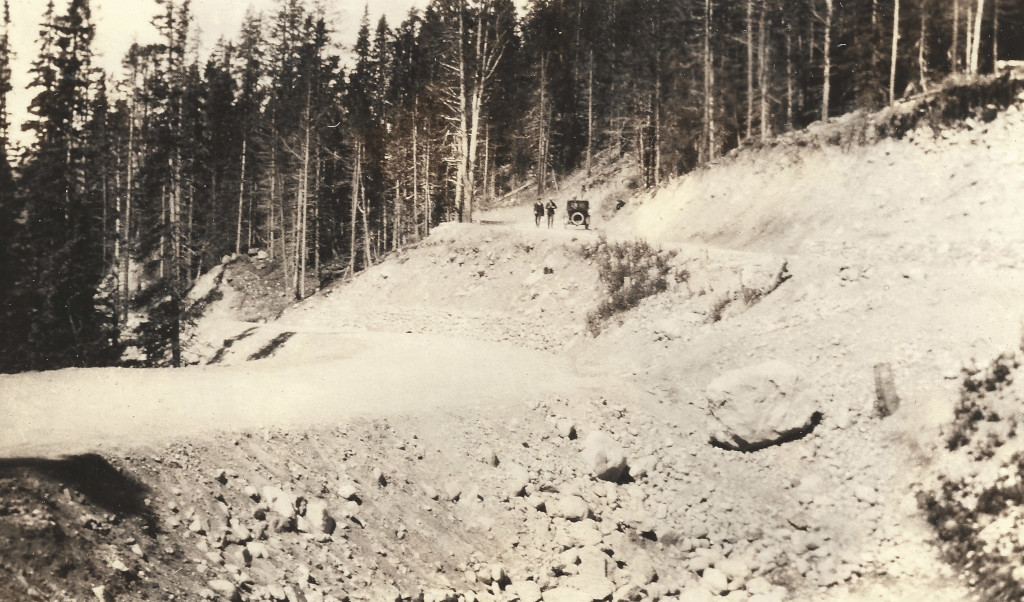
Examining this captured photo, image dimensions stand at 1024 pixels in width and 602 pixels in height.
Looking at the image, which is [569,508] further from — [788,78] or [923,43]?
[788,78]

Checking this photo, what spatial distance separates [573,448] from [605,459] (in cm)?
80

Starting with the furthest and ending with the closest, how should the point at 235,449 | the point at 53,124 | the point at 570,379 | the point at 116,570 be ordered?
the point at 53,124
the point at 570,379
the point at 235,449
the point at 116,570

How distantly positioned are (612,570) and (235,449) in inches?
229

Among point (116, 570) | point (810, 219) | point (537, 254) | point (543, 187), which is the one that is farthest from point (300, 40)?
point (116, 570)

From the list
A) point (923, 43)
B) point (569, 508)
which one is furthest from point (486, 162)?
point (569, 508)

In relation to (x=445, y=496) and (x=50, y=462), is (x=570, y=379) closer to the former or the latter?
(x=445, y=496)

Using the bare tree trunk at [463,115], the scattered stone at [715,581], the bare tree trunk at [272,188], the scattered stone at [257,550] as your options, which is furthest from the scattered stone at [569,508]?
the bare tree trunk at [272,188]

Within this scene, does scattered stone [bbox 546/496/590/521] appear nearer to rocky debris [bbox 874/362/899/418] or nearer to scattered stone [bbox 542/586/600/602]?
scattered stone [bbox 542/586/600/602]

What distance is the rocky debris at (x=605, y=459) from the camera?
12.8 meters

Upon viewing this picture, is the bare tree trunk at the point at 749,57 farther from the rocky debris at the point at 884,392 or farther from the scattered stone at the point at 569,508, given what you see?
the scattered stone at the point at 569,508

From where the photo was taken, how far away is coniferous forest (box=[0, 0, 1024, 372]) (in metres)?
24.8

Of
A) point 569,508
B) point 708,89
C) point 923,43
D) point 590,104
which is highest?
point 923,43

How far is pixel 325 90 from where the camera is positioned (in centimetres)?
4375

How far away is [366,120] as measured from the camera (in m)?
45.3
